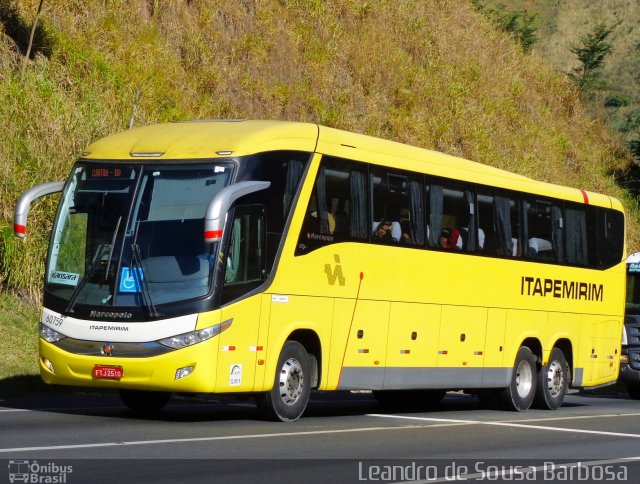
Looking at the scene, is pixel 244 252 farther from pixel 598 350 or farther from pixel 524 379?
pixel 598 350

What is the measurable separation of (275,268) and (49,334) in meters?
2.75

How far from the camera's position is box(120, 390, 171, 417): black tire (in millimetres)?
16203

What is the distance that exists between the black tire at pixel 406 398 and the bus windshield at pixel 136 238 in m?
6.88

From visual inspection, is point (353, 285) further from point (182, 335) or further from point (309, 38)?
point (309, 38)

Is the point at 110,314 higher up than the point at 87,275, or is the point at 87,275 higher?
the point at 87,275

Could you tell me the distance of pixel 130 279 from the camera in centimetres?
1444

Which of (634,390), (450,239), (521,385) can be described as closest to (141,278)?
(450,239)

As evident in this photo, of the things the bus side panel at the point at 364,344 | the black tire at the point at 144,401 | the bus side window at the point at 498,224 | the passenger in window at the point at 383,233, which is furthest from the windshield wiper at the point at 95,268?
the bus side window at the point at 498,224

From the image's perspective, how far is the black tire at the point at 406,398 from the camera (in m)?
20.6

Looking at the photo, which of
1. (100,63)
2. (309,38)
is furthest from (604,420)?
(309,38)

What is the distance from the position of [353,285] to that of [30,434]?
513 cm

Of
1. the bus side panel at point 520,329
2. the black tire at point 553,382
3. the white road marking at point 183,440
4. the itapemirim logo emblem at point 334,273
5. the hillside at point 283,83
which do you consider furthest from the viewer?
the hillside at point 283,83

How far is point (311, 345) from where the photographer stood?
52.8 ft

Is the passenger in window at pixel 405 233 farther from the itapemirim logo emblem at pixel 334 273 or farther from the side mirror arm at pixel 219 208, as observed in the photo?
the side mirror arm at pixel 219 208
